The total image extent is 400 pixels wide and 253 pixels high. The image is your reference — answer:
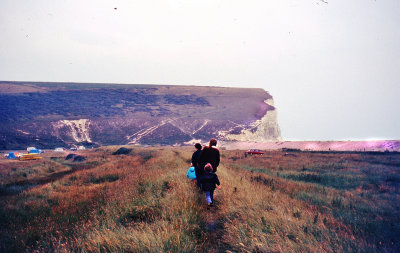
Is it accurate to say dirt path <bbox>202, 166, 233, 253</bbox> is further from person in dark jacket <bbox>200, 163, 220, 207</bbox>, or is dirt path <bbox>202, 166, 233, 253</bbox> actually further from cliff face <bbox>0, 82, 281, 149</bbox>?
cliff face <bbox>0, 82, 281, 149</bbox>

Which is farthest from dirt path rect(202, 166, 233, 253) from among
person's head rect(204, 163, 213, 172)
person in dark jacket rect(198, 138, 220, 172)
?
person in dark jacket rect(198, 138, 220, 172)

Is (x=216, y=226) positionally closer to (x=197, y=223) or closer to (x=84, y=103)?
(x=197, y=223)

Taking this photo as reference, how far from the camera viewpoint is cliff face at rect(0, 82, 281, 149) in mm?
58844

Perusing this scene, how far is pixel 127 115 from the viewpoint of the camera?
73000 mm

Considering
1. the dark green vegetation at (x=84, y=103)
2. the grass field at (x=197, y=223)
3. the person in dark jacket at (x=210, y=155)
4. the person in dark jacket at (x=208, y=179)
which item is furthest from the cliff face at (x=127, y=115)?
the person in dark jacket at (x=208, y=179)

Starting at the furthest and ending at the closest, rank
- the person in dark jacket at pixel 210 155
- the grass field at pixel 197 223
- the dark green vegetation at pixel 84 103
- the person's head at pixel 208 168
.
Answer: the dark green vegetation at pixel 84 103
the person in dark jacket at pixel 210 155
the person's head at pixel 208 168
the grass field at pixel 197 223

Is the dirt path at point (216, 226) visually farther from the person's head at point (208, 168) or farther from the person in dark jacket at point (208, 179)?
the person's head at point (208, 168)

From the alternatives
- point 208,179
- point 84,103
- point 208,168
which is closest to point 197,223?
point 208,179

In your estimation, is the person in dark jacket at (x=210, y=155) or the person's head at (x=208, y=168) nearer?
the person's head at (x=208, y=168)

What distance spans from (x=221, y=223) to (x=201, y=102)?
8309cm

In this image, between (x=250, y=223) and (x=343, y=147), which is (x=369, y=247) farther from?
(x=343, y=147)

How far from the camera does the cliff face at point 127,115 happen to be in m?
58.8

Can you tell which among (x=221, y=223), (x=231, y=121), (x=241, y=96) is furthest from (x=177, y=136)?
(x=221, y=223)

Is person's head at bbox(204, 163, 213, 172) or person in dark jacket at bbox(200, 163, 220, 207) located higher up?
person's head at bbox(204, 163, 213, 172)
